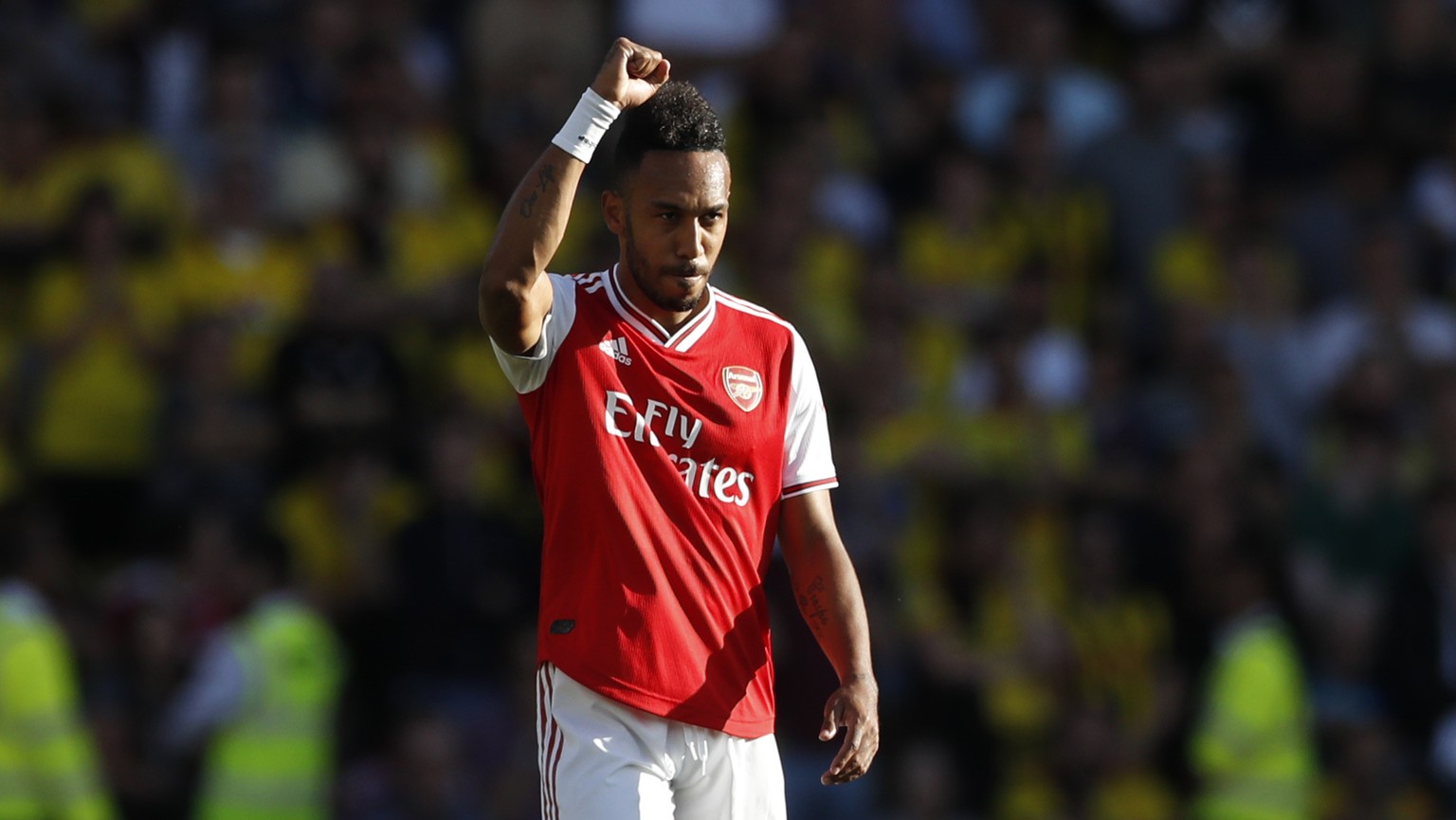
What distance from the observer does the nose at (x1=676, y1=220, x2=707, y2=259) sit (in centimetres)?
539

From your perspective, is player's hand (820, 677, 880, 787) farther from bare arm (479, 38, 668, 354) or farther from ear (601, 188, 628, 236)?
ear (601, 188, 628, 236)

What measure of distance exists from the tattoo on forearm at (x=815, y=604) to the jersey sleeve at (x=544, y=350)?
94 centimetres

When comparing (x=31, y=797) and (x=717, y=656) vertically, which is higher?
(x=717, y=656)

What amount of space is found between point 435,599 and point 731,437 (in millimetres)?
5458

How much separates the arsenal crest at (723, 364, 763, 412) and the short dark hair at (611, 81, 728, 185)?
58 centimetres

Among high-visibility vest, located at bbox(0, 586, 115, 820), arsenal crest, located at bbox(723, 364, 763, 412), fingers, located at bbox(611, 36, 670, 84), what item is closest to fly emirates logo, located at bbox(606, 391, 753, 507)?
arsenal crest, located at bbox(723, 364, 763, 412)

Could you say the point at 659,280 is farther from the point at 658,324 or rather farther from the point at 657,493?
the point at 657,493

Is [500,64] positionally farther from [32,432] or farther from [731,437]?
[731,437]

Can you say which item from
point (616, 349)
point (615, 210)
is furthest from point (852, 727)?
point (615, 210)

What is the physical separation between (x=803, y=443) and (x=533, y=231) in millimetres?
1025

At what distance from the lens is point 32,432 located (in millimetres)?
11250

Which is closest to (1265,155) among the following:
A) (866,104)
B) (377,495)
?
(866,104)

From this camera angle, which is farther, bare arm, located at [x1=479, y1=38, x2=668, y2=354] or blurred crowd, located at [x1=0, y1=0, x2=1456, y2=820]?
blurred crowd, located at [x1=0, y1=0, x2=1456, y2=820]

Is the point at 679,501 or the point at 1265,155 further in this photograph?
the point at 1265,155
